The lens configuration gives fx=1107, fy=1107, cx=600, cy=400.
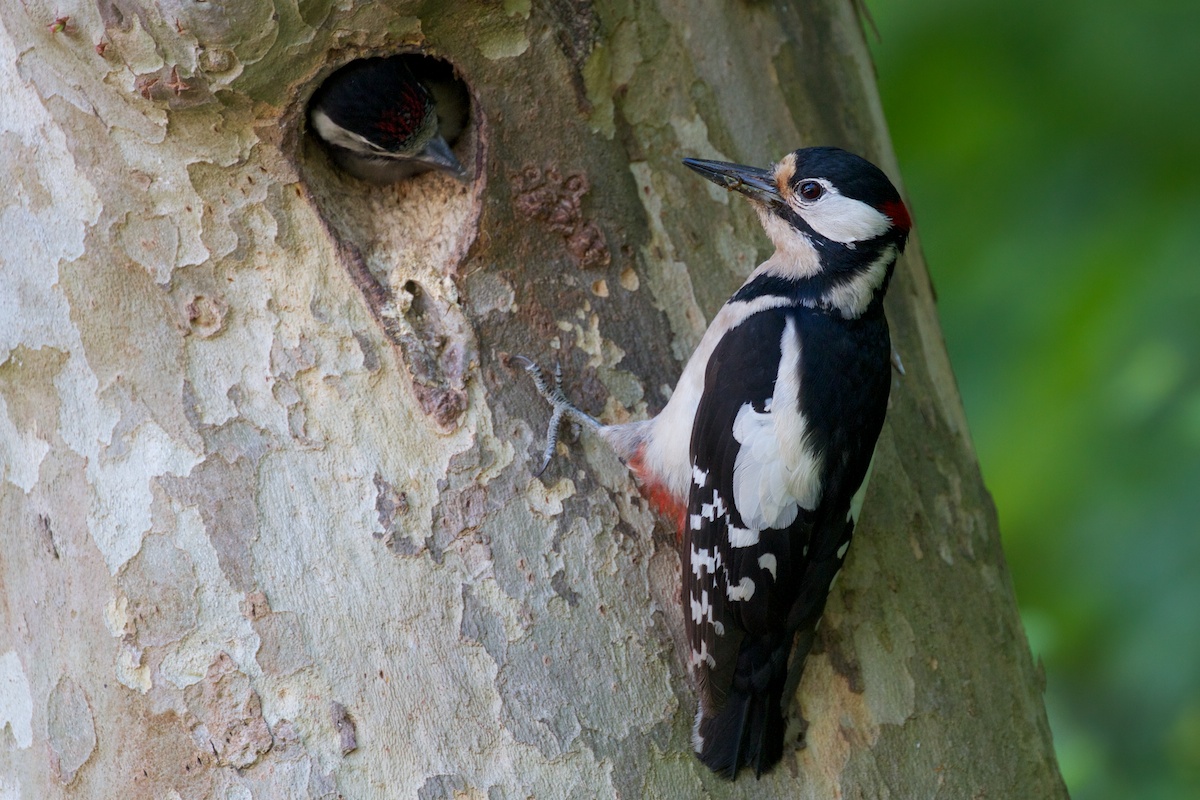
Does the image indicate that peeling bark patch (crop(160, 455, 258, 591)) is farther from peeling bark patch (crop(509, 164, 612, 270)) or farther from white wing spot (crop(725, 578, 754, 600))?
white wing spot (crop(725, 578, 754, 600))

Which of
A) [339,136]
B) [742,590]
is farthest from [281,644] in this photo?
[339,136]

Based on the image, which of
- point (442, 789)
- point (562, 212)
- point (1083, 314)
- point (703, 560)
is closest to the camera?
point (442, 789)

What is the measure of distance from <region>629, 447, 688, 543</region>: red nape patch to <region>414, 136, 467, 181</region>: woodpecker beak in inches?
27.5

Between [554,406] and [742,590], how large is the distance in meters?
0.50

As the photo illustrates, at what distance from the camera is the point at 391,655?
191 centimetres

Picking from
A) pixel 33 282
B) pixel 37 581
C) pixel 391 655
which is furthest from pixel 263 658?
pixel 33 282

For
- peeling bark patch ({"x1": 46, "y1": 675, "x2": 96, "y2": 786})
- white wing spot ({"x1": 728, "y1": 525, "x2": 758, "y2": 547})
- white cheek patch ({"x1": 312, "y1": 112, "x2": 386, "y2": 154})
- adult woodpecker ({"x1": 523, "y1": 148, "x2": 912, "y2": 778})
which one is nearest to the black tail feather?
adult woodpecker ({"x1": 523, "y1": 148, "x2": 912, "y2": 778})

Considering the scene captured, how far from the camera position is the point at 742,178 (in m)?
2.27

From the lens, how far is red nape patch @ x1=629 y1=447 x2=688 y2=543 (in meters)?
2.12

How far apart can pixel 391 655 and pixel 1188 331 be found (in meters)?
2.23

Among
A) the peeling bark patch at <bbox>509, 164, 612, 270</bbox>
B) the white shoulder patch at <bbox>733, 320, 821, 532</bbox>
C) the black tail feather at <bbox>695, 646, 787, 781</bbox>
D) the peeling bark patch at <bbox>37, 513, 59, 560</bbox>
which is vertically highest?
the peeling bark patch at <bbox>509, 164, 612, 270</bbox>

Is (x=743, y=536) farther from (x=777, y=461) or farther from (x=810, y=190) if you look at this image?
(x=810, y=190)

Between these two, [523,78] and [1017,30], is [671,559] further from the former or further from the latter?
[1017,30]

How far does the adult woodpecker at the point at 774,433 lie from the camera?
2.03 metres
